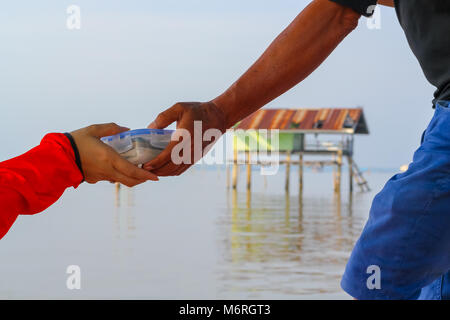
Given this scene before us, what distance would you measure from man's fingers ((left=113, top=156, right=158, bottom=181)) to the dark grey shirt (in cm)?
62

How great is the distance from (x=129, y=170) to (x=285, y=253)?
9.97 meters

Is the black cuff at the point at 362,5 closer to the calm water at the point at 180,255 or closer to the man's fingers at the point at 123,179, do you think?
the man's fingers at the point at 123,179

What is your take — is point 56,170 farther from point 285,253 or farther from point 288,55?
point 285,253

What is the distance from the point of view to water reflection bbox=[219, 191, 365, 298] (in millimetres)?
8367

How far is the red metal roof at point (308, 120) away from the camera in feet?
121

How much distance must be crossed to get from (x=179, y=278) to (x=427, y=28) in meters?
7.65

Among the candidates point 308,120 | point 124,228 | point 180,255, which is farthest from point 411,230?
point 308,120

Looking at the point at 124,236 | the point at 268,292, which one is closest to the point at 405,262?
the point at 268,292

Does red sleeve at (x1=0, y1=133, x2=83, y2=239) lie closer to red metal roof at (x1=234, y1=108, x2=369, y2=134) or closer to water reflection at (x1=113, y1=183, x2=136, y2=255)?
water reflection at (x1=113, y1=183, x2=136, y2=255)

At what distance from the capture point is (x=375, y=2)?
1.88 metres

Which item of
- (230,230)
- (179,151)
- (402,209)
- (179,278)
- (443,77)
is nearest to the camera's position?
(402,209)

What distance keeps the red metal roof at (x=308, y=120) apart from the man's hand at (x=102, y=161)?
114 ft

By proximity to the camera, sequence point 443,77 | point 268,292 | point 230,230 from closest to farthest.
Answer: point 443,77
point 268,292
point 230,230
